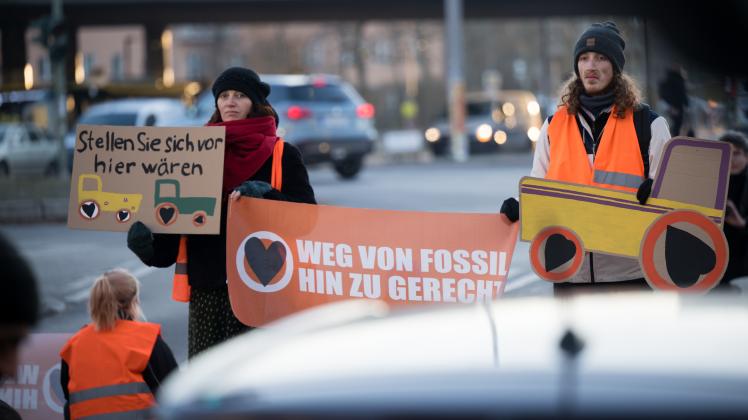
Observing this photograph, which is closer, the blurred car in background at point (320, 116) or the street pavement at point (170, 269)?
the street pavement at point (170, 269)

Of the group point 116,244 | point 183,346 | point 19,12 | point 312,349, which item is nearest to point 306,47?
point 19,12

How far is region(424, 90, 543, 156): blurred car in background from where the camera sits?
127 ft

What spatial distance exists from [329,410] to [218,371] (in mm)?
352

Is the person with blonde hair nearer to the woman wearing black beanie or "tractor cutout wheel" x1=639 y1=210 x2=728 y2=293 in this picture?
the woman wearing black beanie

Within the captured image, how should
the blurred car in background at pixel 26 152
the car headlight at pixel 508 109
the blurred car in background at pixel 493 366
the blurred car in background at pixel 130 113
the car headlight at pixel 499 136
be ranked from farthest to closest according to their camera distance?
the car headlight at pixel 508 109 < the car headlight at pixel 499 136 < the blurred car in background at pixel 26 152 < the blurred car in background at pixel 130 113 < the blurred car in background at pixel 493 366

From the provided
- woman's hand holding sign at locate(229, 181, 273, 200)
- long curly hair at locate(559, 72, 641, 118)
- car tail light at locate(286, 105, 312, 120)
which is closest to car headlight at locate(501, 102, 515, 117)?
car tail light at locate(286, 105, 312, 120)

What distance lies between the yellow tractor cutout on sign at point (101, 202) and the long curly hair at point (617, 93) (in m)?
1.73

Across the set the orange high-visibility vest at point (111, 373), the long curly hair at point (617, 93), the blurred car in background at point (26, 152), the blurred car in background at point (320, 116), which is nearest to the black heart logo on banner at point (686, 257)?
the long curly hair at point (617, 93)

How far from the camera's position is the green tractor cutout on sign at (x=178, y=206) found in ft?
18.3

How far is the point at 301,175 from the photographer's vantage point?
563cm

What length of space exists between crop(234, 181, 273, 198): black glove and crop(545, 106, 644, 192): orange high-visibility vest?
1070 mm

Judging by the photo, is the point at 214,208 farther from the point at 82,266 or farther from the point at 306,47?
the point at 306,47

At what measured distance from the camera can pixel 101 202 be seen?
5859 millimetres

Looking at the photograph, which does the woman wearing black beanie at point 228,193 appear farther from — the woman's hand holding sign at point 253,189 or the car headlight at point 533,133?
the car headlight at point 533,133
